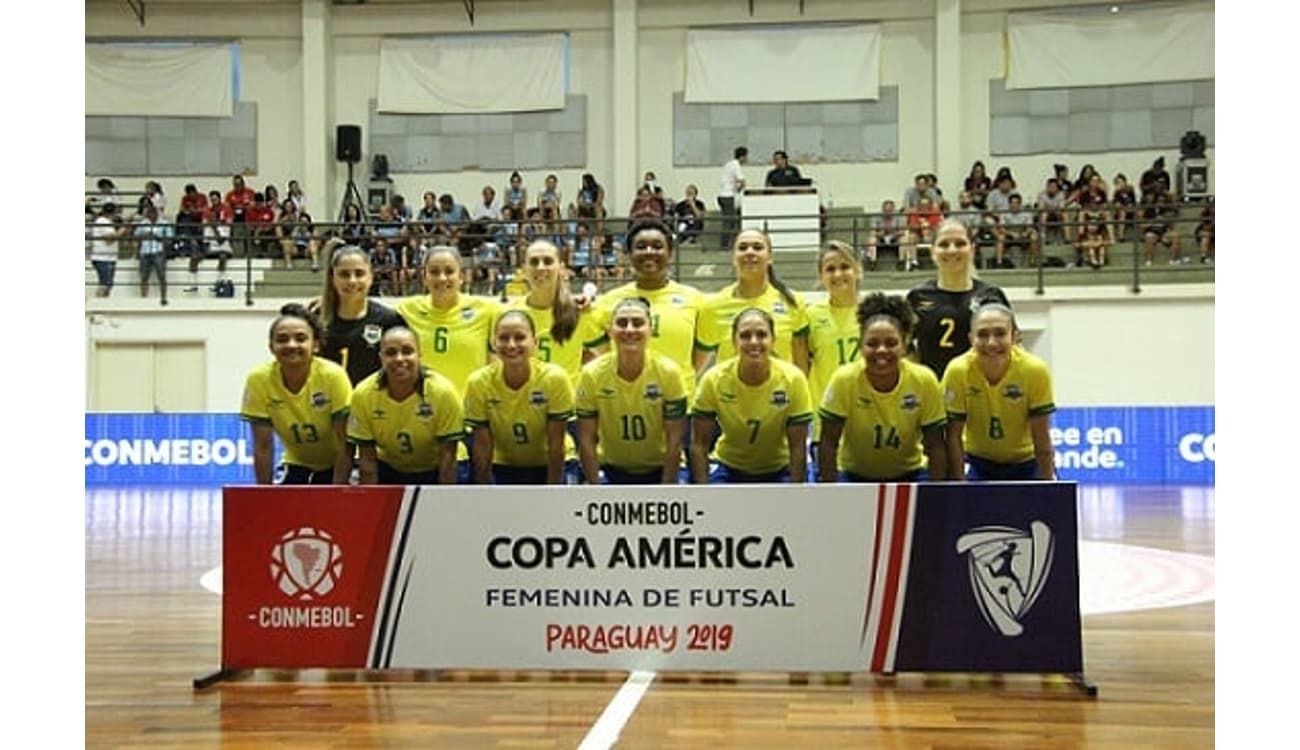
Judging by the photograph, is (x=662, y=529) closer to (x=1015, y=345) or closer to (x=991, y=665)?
(x=991, y=665)

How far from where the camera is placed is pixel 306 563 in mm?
5695

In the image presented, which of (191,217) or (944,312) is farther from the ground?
(191,217)

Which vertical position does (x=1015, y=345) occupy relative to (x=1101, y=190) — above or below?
below

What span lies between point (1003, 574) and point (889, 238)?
14.9m

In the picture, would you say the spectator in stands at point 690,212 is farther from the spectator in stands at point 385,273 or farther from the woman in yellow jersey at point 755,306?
the woman in yellow jersey at point 755,306

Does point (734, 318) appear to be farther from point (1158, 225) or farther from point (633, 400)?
point (1158, 225)

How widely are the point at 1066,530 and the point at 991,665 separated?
2.02ft

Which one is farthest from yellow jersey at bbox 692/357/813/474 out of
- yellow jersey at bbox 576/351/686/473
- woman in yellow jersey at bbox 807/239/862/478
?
woman in yellow jersey at bbox 807/239/862/478

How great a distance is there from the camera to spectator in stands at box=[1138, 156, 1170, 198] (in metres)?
20.3

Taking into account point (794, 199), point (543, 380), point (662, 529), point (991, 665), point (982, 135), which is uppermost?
point (982, 135)

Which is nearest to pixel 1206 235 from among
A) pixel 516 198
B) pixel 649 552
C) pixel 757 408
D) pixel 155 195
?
pixel 516 198

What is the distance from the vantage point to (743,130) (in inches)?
907

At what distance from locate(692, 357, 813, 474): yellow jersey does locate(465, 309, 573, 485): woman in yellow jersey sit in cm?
64

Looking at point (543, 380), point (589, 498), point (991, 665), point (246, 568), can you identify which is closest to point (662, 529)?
point (589, 498)
